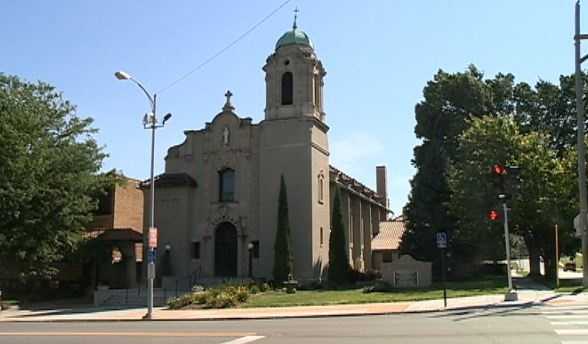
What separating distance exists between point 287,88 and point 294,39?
11.1 ft

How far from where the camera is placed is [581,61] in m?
23.2

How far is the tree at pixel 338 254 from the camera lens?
40375mm

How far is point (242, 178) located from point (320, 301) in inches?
623

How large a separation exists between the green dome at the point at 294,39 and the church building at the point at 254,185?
101 millimetres

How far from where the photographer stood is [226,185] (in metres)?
43.3

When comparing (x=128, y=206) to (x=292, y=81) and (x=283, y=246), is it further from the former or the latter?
(x=292, y=81)

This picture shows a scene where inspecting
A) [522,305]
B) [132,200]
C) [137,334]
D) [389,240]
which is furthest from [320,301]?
[389,240]

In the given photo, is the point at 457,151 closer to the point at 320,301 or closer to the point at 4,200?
the point at 320,301

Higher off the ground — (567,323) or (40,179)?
(40,179)

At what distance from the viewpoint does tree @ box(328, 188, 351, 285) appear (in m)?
40.4

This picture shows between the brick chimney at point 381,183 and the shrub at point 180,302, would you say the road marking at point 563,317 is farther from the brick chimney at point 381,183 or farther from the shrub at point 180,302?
the brick chimney at point 381,183

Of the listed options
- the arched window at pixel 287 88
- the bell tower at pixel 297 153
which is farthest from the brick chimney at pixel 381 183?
the arched window at pixel 287 88

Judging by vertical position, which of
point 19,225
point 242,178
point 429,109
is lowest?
point 19,225

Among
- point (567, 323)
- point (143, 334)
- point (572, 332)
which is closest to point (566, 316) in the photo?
point (567, 323)
